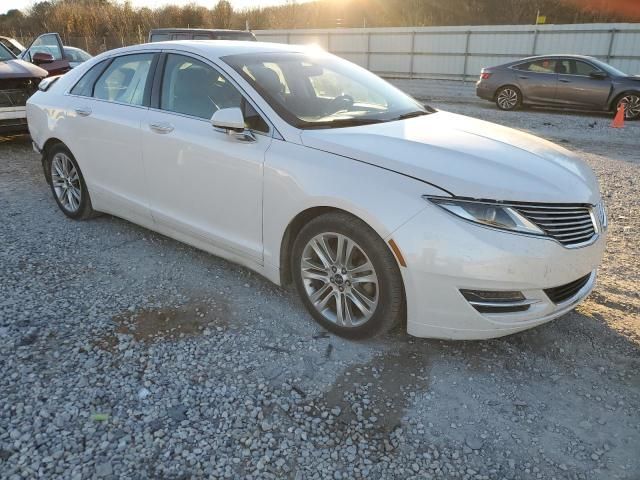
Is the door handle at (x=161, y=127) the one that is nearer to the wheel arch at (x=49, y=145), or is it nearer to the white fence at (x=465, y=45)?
the wheel arch at (x=49, y=145)

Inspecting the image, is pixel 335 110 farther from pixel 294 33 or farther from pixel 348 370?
pixel 294 33

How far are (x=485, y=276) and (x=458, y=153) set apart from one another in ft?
2.51

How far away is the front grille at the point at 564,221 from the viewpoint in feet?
9.05

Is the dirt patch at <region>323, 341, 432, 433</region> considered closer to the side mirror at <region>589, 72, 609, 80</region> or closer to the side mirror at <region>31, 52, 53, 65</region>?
the side mirror at <region>31, 52, 53, 65</region>

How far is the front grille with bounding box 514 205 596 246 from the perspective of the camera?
2760mm

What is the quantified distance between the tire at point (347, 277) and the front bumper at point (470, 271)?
0.12 metres

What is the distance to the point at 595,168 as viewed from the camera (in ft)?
24.7

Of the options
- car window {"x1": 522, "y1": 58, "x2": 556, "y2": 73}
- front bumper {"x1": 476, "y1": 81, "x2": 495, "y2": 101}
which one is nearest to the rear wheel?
car window {"x1": 522, "y1": 58, "x2": 556, "y2": 73}

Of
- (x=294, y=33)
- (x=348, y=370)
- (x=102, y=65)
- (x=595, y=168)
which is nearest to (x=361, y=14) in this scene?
(x=294, y=33)

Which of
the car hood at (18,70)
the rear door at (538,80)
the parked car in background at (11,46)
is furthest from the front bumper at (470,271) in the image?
the rear door at (538,80)

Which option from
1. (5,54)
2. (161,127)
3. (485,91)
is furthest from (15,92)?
(485,91)

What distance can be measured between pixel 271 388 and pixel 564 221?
5.96 ft

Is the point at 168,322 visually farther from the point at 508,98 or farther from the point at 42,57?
the point at 508,98

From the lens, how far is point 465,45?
73.2ft
